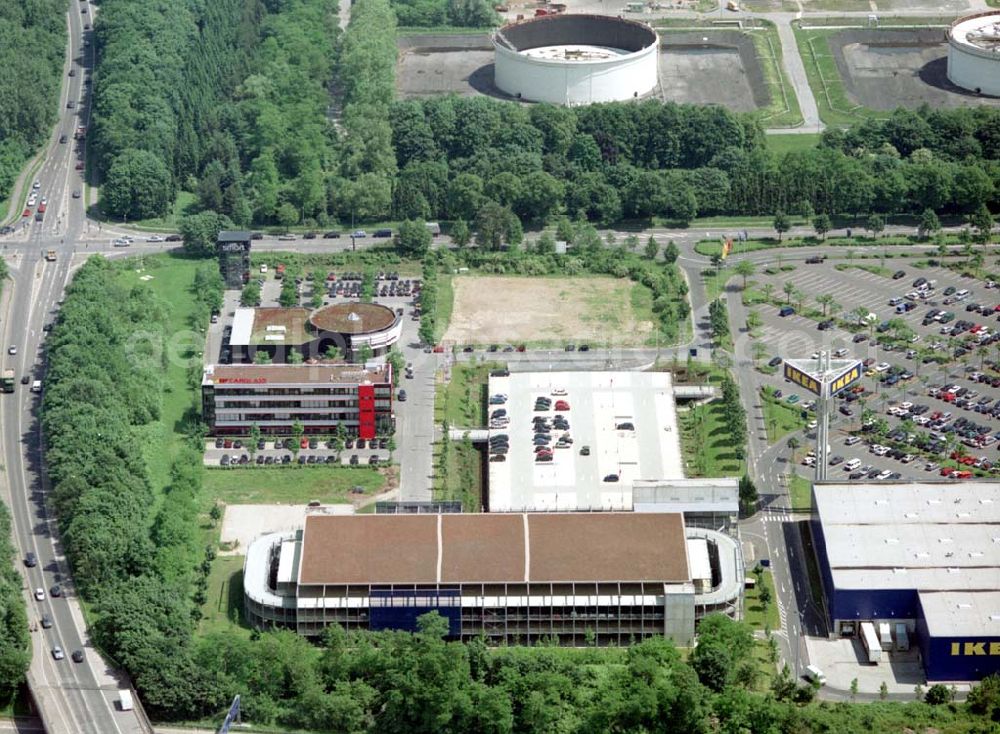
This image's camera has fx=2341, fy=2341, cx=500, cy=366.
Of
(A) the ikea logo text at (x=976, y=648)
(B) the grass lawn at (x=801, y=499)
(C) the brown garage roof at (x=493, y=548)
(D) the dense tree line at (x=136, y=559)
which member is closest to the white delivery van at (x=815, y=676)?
(A) the ikea logo text at (x=976, y=648)

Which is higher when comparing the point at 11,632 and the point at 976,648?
the point at 11,632

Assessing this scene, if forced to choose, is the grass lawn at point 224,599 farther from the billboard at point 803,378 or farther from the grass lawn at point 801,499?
the billboard at point 803,378

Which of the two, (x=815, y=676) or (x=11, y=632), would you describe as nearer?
(x=11, y=632)

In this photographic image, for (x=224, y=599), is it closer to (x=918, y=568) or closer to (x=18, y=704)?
(x=18, y=704)

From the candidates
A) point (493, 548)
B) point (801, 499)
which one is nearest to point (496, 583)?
point (493, 548)

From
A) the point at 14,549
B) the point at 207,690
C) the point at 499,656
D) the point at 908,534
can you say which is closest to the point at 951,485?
the point at 908,534

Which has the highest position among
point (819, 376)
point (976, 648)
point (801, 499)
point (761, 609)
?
point (819, 376)

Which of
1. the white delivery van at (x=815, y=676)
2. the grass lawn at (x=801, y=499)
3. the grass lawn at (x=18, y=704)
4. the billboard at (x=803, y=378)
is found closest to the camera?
the grass lawn at (x=18, y=704)
